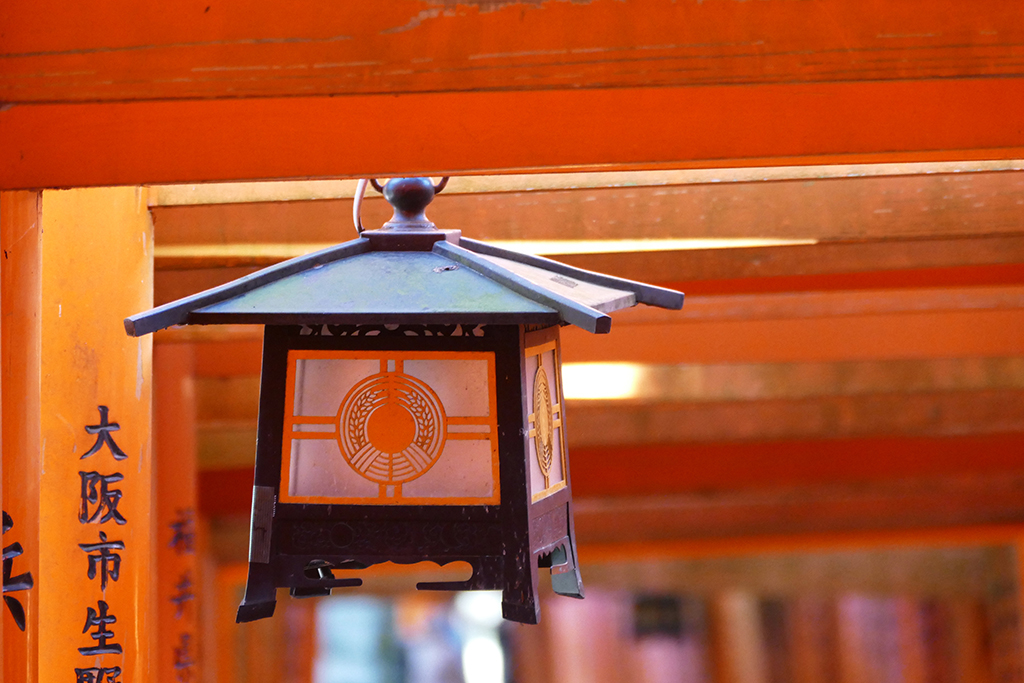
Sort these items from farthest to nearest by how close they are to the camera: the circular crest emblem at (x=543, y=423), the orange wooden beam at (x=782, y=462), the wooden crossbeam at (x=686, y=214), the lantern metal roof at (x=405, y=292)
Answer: the orange wooden beam at (x=782, y=462) → the wooden crossbeam at (x=686, y=214) → the circular crest emblem at (x=543, y=423) → the lantern metal roof at (x=405, y=292)

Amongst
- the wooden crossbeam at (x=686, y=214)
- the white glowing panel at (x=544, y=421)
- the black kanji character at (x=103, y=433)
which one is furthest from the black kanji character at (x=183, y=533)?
the white glowing panel at (x=544, y=421)

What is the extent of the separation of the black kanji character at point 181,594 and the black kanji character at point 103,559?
204 cm

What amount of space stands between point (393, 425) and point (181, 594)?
3.65m

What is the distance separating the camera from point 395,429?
1.88m

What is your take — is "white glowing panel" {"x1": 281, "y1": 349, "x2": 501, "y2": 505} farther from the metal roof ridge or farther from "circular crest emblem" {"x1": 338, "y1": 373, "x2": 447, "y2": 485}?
the metal roof ridge

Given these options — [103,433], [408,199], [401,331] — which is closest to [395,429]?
[401,331]

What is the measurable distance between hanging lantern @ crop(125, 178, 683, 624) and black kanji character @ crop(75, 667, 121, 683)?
1425mm

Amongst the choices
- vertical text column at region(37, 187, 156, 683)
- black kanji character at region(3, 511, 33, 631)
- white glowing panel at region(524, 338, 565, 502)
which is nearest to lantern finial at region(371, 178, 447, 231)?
white glowing panel at region(524, 338, 565, 502)

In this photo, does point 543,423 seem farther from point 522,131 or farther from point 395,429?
point 522,131

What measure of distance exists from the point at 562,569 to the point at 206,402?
160 inches

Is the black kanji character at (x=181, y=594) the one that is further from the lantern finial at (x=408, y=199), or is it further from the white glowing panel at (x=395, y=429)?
the lantern finial at (x=408, y=199)

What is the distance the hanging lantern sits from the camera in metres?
1.85

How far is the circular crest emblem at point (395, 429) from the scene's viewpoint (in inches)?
74.0

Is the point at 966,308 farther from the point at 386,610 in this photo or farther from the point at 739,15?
the point at 386,610
